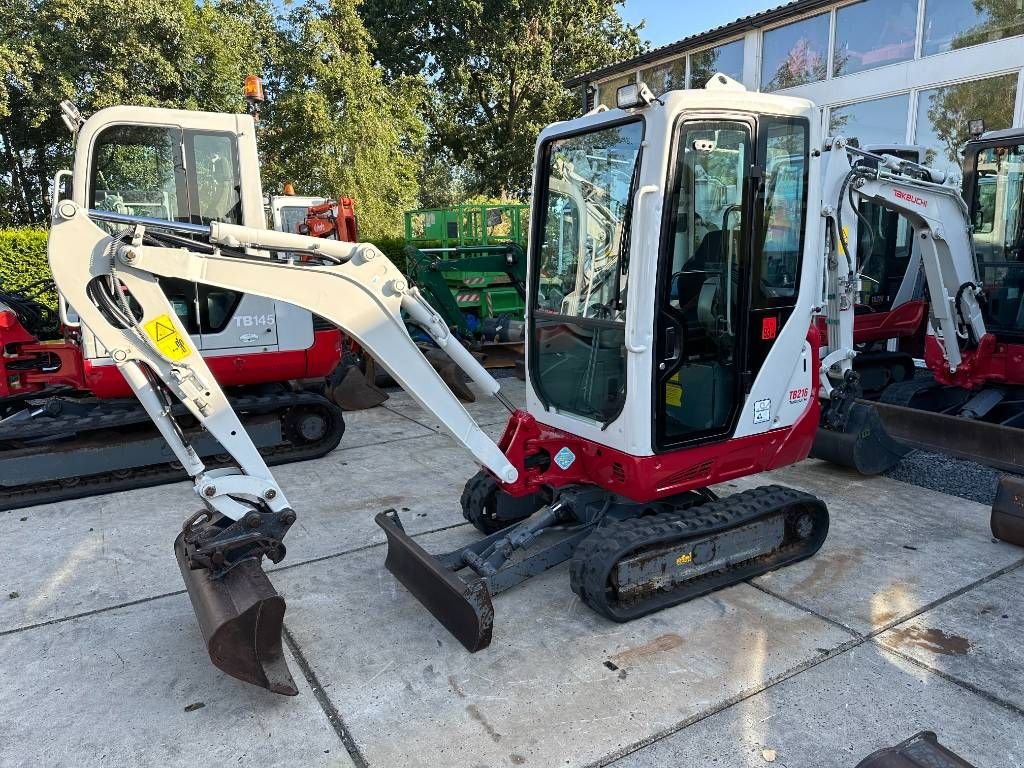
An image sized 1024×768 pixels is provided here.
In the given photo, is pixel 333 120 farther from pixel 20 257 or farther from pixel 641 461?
pixel 641 461

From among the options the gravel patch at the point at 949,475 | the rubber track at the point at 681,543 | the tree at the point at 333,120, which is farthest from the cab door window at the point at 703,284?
the tree at the point at 333,120

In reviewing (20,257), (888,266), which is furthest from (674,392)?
(20,257)

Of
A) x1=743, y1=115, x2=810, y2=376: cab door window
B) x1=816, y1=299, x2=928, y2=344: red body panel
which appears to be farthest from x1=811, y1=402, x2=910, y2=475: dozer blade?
x1=816, y1=299, x2=928, y2=344: red body panel

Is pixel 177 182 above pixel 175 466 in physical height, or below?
above

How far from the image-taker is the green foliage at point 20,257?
11703 millimetres

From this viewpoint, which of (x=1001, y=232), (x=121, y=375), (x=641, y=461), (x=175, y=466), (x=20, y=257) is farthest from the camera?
(x=20, y=257)

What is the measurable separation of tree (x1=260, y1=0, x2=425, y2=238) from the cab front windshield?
12467 mm

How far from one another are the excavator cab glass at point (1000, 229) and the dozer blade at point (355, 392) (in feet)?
19.5

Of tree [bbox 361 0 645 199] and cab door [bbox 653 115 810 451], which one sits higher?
tree [bbox 361 0 645 199]

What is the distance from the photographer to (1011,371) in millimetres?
6266

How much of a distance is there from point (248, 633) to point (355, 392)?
5.17 meters

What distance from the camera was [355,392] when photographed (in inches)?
316

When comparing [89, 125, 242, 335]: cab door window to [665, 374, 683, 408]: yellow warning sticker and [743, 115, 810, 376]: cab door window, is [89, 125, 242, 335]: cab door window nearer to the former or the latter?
[665, 374, 683, 408]: yellow warning sticker

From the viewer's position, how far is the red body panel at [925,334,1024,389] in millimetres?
6242
